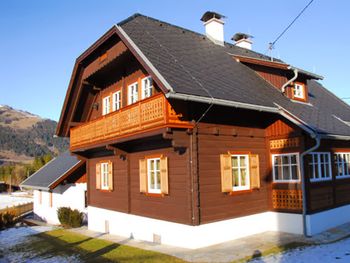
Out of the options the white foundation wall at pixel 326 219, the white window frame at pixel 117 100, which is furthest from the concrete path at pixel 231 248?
the white window frame at pixel 117 100

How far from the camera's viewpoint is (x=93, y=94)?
17.2 m

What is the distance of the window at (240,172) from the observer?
38.8ft

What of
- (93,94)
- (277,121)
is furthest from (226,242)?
(93,94)

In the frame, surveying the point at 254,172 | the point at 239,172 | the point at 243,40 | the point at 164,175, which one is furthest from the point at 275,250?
the point at 243,40

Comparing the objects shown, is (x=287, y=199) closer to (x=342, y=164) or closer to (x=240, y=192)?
(x=240, y=192)

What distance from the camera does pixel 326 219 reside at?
1203 cm

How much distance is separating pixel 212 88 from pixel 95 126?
5785 millimetres

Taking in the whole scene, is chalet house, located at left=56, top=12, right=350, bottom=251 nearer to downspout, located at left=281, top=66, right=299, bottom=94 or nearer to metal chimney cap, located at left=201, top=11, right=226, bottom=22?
downspout, located at left=281, top=66, right=299, bottom=94

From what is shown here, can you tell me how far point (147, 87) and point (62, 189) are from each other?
1288 centimetres

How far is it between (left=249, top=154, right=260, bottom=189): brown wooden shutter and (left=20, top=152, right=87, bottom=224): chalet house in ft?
42.0

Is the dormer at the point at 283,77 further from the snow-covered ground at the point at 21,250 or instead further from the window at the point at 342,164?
the snow-covered ground at the point at 21,250

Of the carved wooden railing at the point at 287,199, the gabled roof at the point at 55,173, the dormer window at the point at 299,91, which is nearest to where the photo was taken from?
the carved wooden railing at the point at 287,199

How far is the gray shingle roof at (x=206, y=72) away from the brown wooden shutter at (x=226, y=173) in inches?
78.0

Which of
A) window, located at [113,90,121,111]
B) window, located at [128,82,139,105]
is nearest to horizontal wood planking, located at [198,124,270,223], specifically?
window, located at [128,82,139,105]
